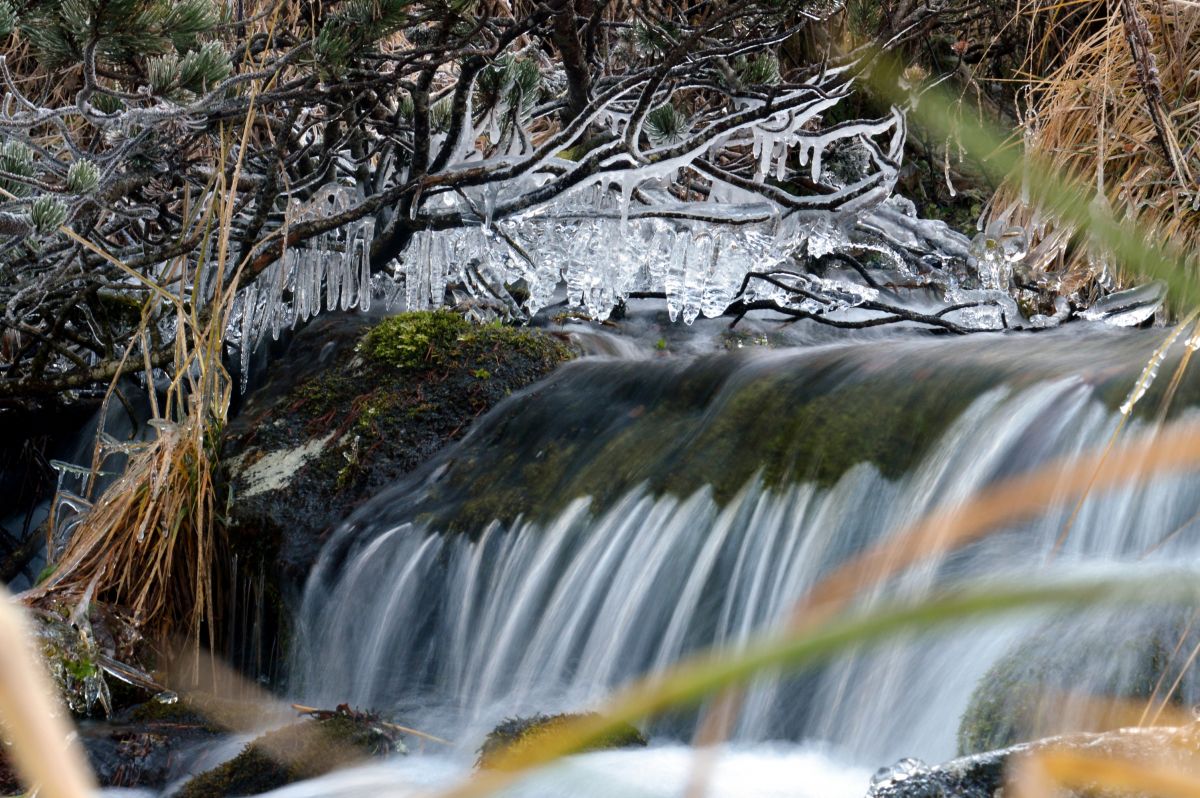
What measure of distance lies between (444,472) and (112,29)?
1489 mm

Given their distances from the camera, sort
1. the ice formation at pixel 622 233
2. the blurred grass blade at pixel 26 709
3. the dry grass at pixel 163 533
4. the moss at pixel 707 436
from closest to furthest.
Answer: the blurred grass blade at pixel 26 709 → the moss at pixel 707 436 → the dry grass at pixel 163 533 → the ice formation at pixel 622 233

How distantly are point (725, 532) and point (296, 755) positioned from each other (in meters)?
1.09

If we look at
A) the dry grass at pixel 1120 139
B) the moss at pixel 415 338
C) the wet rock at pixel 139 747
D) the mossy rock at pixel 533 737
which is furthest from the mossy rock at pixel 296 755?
the dry grass at pixel 1120 139

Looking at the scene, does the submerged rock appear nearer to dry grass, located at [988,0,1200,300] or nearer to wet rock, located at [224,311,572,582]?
wet rock, located at [224,311,572,582]

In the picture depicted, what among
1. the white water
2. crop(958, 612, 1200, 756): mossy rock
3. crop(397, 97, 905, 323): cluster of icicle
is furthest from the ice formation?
crop(958, 612, 1200, 756): mossy rock

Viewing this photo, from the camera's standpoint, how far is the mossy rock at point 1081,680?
A: 1724mm

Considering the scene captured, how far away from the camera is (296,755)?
246 cm

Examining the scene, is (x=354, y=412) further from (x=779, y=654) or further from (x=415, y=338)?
(x=779, y=654)

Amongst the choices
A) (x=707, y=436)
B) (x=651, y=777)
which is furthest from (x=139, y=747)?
(x=707, y=436)

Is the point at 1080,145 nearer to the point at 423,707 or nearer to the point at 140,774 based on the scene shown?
the point at 423,707

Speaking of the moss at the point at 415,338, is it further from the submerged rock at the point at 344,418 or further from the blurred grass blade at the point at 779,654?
the blurred grass blade at the point at 779,654

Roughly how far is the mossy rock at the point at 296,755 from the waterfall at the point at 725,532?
190mm

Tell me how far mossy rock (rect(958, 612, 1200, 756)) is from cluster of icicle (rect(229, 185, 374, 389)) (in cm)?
256

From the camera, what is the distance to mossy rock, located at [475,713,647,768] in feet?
7.36
